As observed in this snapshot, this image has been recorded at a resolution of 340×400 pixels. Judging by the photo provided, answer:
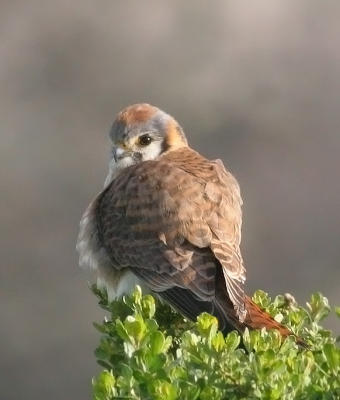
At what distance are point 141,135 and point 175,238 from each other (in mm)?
1021

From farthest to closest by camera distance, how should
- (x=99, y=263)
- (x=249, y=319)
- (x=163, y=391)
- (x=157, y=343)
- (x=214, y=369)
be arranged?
(x=99, y=263) → (x=249, y=319) → (x=157, y=343) → (x=214, y=369) → (x=163, y=391)

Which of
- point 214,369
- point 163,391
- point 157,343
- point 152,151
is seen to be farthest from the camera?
point 152,151

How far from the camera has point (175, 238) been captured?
426 centimetres

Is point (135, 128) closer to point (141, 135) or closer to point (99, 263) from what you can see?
point (141, 135)

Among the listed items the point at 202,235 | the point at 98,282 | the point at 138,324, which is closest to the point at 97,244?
the point at 98,282

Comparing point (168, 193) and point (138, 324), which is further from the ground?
point (168, 193)

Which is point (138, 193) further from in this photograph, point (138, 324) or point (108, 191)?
point (138, 324)

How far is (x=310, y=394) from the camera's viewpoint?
255 cm

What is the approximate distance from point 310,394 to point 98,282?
2.01 m

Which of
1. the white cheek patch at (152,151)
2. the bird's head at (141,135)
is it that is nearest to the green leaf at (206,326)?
the bird's head at (141,135)

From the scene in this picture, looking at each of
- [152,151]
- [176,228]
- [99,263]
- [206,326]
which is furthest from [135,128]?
[206,326]

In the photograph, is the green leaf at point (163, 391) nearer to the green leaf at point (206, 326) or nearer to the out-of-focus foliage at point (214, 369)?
the out-of-focus foliage at point (214, 369)

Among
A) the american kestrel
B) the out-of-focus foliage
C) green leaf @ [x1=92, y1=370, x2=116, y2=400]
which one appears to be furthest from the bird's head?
green leaf @ [x1=92, y1=370, x2=116, y2=400]

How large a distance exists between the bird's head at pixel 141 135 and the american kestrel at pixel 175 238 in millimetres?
121
